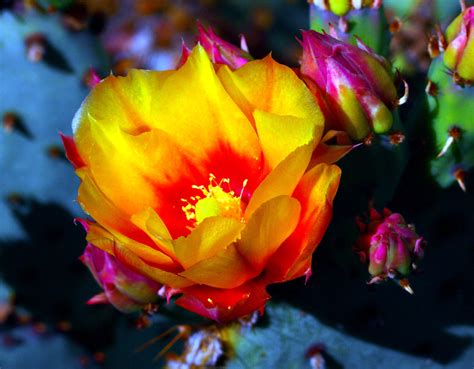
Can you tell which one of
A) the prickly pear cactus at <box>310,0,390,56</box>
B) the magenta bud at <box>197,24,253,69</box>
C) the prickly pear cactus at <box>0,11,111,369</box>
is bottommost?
the prickly pear cactus at <box>0,11,111,369</box>

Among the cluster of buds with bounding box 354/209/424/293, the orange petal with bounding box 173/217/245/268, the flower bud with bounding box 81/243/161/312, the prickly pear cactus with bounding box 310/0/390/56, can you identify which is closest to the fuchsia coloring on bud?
the flower bud with bounding box 81/243/161/312

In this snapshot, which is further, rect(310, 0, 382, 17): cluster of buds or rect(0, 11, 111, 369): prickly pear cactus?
rect(0, 11, 111, 369): prickly pear cactus

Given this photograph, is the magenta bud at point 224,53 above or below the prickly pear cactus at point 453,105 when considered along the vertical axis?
above

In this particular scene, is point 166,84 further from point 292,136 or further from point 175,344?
point 175,344

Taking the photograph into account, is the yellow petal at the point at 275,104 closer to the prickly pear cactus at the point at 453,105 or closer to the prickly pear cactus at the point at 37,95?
the prickly pear cactus at the point at 453,105

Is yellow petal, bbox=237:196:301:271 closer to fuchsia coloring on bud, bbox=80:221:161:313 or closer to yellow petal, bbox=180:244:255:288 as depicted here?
yellow petal, bbox=180:244:255:288

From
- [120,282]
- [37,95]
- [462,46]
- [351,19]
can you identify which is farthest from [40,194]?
[462,46]

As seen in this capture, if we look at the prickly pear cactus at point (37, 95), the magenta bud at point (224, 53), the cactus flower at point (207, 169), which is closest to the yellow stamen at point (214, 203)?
the cactus flower at point (207, 169)
